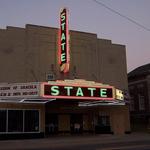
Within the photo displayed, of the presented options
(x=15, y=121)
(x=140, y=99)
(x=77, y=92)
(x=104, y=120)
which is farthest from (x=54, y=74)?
(x=140, y=99)

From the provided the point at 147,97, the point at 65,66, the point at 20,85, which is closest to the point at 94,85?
the point at 65,66

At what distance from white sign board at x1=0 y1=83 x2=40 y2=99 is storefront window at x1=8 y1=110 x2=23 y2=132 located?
435 centimetres

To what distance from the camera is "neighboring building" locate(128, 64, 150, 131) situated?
49.3 meters

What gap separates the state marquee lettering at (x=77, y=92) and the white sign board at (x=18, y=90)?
3.71 ft

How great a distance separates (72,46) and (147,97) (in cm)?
1752

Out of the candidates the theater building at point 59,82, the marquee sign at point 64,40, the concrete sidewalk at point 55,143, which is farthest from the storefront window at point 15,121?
the marquee sign at point 64,40

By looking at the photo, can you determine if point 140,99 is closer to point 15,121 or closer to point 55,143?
point 15,121

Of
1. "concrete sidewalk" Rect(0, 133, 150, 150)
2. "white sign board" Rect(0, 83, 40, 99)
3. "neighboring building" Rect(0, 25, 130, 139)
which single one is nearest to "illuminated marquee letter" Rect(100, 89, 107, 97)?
"neighboring building" Rect(0, 25, 130, 139)

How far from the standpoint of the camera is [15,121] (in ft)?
109

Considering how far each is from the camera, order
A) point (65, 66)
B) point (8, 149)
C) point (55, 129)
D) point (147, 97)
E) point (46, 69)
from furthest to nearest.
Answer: point (147, 97) → point (55, 129) → point (46, 69) → point (65, 66) → point (8, 149)

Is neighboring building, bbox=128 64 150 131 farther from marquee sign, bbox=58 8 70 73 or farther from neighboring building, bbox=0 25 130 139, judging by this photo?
marquee sign, bbox=58 8 70 73

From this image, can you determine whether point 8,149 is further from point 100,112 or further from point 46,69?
point 100,112

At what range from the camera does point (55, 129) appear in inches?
1510

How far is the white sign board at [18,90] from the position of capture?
94.0 ft
